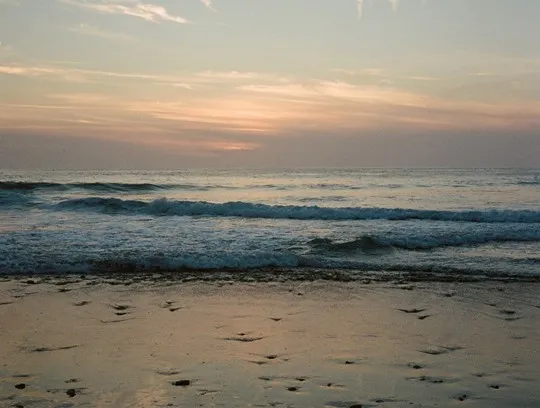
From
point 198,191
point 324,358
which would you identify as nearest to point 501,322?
point 324,358

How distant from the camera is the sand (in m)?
4.52

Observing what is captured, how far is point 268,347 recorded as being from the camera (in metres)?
5.83

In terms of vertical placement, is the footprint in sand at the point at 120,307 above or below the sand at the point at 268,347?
below

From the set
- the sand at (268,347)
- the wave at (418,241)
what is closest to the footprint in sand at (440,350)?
Result: the sand at (268,347)

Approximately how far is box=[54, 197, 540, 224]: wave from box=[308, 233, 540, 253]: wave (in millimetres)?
5824

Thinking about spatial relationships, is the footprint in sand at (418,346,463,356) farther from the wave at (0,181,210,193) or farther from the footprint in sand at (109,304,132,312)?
the wave at (0,181,210,193)

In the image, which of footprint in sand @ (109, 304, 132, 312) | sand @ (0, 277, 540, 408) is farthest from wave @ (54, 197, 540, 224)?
footprint in sand @ (109, 304, 132, 312)

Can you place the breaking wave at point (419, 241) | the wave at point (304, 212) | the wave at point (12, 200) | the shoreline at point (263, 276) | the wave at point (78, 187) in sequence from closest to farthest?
the shoreline at point (263, 276)
the breaking wave at point (419, 241)
the wave at point (304, 212)
the wave at point (12, 200)
the wave at point (78, 187)

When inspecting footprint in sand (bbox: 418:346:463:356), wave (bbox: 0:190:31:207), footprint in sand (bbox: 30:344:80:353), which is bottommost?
wave (bbox: 0:190:31:207)

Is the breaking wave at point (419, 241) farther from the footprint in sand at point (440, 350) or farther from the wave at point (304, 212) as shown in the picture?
the footprint in sand at point (440, 350)

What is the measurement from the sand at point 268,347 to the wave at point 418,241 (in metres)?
5.02

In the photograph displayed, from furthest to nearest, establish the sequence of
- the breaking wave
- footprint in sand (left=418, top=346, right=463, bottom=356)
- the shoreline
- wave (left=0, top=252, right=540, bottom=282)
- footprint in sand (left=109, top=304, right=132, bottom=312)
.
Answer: the breaking wave
wave (left=0, top=252, right=540, bottom=282)
the shoreline
footprint in sand (left=109, top=304, right=132, bottom=312)
footprint in sand (left=418, top=346, right=463, bottom=356)

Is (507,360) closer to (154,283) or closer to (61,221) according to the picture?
(154,283)

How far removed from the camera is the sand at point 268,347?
14.8ft
